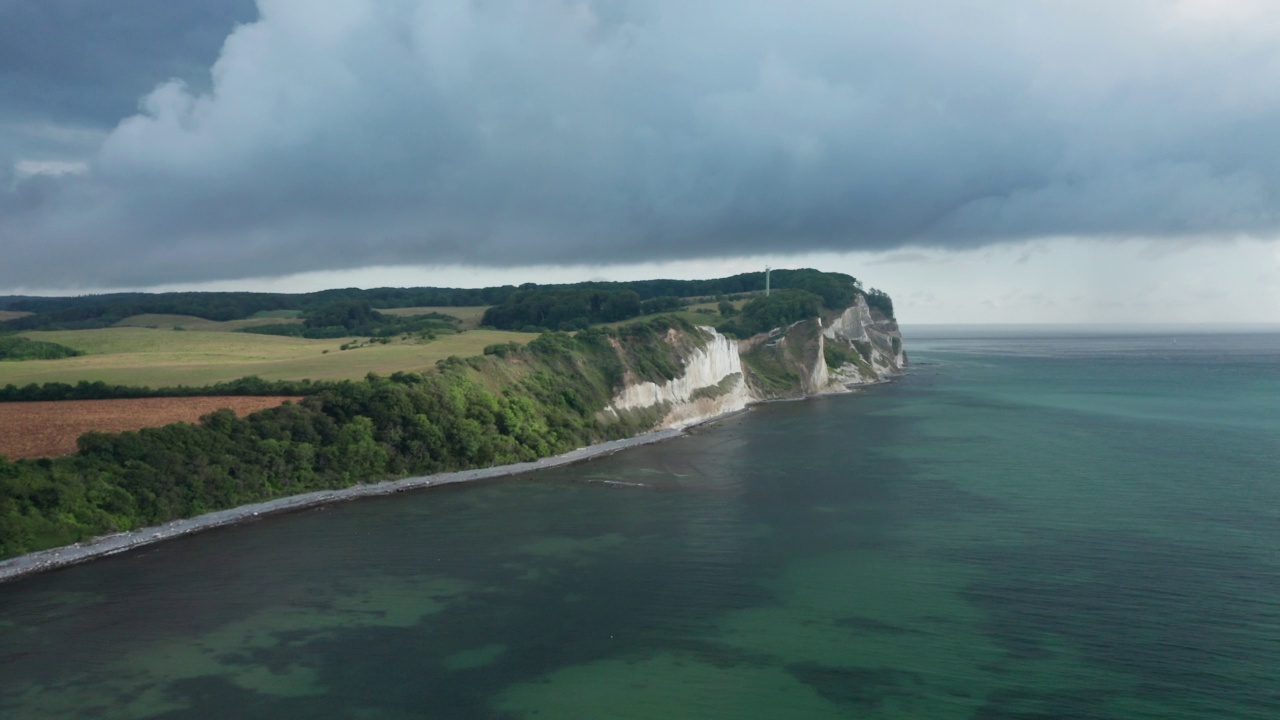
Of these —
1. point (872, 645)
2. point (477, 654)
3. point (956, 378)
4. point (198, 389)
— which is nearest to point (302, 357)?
point (198, 389)

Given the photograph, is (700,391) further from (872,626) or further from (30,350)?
(872,626)

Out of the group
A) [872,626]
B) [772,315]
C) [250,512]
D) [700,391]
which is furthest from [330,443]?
[772,315]

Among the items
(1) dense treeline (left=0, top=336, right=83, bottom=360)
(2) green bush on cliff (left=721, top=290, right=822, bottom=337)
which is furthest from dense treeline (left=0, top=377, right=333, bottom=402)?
(2) green bush on cliff (left=721, top=290, right=822, bottom=337)

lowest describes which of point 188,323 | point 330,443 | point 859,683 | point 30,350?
point 859,683

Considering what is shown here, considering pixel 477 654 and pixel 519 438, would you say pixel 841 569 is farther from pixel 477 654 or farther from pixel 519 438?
pixel 519 438

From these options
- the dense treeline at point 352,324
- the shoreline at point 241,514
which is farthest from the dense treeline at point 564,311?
the shoreline at point 241,514

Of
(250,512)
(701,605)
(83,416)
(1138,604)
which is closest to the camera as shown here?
(1138,604)
